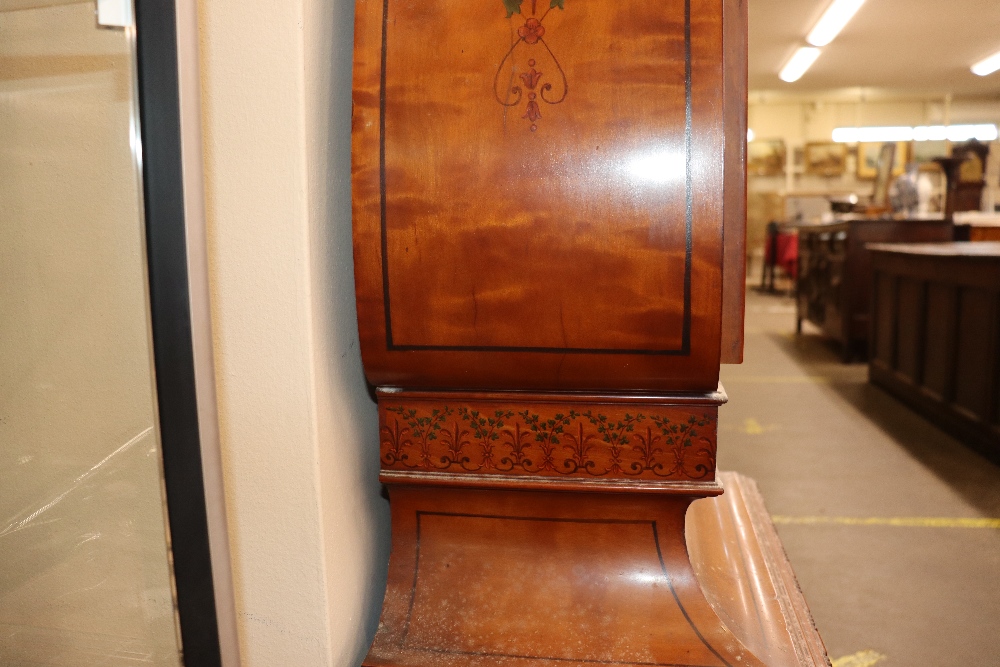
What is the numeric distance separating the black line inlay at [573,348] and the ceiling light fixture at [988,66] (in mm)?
12120

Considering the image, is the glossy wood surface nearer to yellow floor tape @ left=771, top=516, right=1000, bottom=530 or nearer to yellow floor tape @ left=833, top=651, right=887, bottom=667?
yellow floor tape @ left=833, top=651, right=887, bottom=667

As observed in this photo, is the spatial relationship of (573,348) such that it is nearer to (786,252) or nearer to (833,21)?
(833,21)

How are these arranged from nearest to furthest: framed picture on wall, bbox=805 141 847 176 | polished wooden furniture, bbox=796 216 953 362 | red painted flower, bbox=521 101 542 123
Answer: red painted flower, bbox=521 101 542 123, polished wooden furniture, bbox=796 216 953 362, framed picture on wall, bbox=805 141 847 176

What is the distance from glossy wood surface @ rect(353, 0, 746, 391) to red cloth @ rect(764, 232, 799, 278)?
911cm

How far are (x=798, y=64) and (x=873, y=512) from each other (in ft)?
32.8

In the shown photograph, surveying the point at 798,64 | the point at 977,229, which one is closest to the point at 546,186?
the point at 977,229

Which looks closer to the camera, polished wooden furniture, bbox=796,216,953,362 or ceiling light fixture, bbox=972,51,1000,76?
polished wooden furniture, bbox=796,216,953,362

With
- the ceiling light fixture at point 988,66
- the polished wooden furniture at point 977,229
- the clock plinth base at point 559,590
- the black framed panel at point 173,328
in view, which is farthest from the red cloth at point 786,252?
the black framed panel at point 173,328

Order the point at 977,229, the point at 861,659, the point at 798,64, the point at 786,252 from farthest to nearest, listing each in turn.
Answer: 1. the point at 798,64
2. the point at 786,252
3. the point at 977,229
4. the point at 861,659

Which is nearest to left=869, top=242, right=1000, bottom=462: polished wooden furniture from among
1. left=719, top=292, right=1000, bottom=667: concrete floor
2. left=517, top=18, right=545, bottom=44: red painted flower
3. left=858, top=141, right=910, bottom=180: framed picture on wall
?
left=719, top=292, right=1000, bottom=667: concrete floor

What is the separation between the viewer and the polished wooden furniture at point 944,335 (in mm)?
3135

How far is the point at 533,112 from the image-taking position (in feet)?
3.32

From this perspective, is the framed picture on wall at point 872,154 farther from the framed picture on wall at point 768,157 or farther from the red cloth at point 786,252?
the red cloth at point 786,252

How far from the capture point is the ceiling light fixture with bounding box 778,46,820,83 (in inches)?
399
